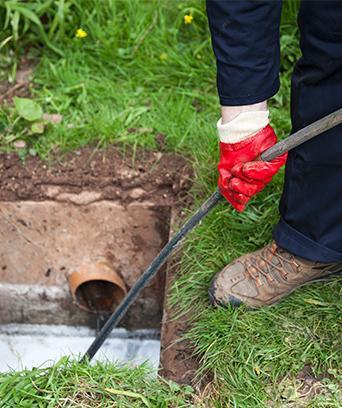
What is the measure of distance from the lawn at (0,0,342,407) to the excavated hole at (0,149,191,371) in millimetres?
129

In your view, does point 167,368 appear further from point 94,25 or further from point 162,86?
point 94,25

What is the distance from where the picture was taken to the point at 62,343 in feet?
10.7

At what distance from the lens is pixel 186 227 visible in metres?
2.23

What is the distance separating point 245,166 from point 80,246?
1.25m

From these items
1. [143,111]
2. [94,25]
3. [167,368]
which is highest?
[94,25]

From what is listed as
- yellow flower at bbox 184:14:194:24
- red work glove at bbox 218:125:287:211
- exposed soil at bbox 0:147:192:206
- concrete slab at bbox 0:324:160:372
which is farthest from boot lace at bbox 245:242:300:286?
yellow flower at bbox 184:14:194:24

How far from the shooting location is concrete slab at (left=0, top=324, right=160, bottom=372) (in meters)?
3.19

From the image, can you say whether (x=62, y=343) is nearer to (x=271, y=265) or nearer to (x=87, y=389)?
(x=87, y=389)

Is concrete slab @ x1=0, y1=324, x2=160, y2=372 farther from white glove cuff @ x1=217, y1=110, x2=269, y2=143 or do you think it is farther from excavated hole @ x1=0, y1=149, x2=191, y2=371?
white glove cuff @ x1=217, y1=110, x2=269, y2=143

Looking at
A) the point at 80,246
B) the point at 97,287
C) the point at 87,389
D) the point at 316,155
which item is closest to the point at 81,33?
the point at 80,246

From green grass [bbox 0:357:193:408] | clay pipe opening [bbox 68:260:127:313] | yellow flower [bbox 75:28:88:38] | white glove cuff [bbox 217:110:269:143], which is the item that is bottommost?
clay pipe opening [bbox 68:260:127:313]

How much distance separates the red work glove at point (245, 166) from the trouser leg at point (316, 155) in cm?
11

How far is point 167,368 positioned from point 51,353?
1.07 meters

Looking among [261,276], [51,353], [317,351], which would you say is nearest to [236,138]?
[261,276]
